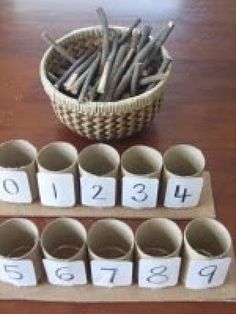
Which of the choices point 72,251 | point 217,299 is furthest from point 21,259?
point 217,299

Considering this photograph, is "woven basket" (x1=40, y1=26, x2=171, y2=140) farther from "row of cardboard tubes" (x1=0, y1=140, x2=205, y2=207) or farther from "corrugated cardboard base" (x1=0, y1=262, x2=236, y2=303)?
"corrugated cardboard base" (x1=0, y1=262, x2=236, y2=303)

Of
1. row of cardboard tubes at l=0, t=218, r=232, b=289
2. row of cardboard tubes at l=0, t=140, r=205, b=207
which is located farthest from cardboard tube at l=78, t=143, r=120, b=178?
row of cardboard tubes at l=0, t=218, r=232, b=289

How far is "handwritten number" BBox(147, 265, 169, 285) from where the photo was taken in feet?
2.24

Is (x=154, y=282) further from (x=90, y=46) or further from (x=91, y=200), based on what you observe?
(x=90, y=46)

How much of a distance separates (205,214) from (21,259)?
11.1 inches

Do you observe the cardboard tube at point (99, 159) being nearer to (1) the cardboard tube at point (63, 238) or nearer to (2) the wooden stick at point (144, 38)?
(1) the cardboard tube at point (63, 238)

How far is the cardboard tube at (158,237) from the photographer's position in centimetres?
71

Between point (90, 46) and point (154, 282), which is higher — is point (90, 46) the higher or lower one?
the higher one

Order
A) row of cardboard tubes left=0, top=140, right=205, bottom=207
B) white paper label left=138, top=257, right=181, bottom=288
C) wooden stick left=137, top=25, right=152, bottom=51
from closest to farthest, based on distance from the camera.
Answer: white paper label left=138, top=257, right=181, bottom=288, row of cardboard tubes left=0, top=140, right=205, bottom=207, wooden stick left=137, top=25, right=152, bottom=51

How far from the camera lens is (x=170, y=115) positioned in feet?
3.16

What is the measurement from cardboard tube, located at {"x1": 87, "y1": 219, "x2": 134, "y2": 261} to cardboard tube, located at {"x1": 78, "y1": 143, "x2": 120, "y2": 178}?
95 millimetres

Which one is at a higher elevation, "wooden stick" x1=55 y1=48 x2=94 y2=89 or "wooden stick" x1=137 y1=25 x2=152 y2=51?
"wooden stick" x1=137 y1=25 x2=152 y2=51


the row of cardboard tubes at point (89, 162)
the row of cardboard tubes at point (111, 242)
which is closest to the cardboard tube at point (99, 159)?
the row of cardboard tubes at point (89, 162)

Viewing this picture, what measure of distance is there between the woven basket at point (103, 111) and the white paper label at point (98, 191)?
0.36ft
